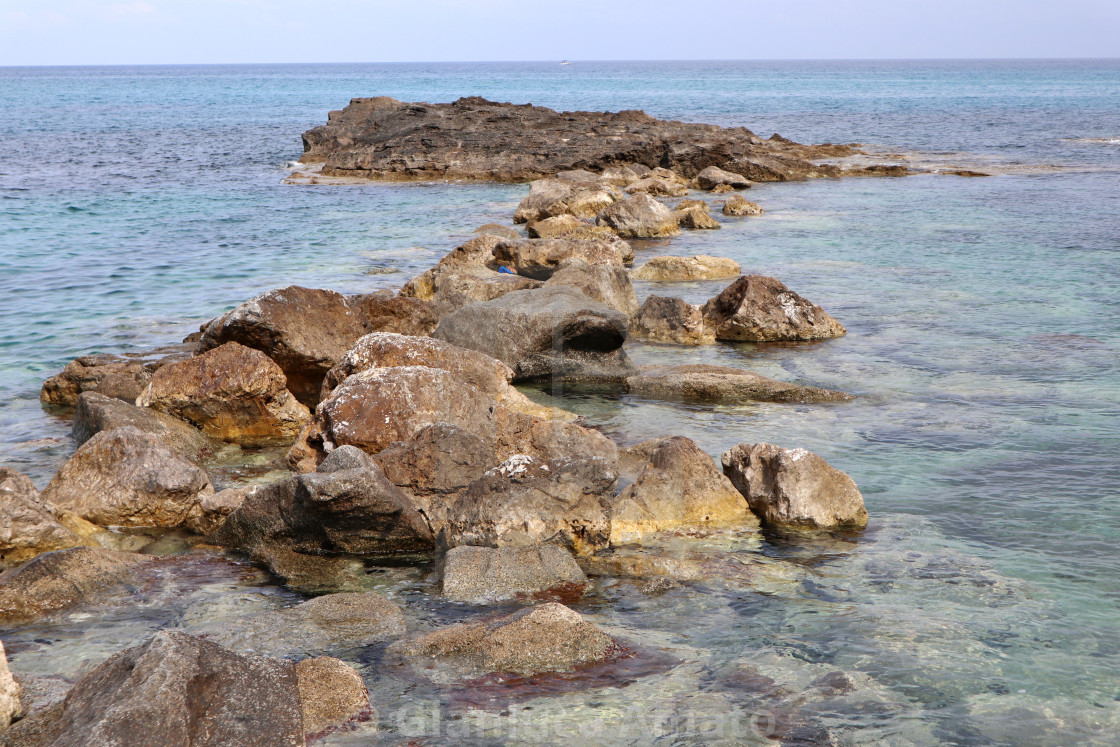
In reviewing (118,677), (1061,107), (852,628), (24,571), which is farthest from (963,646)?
(1061,107)

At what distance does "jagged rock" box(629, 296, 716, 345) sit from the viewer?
1222cm

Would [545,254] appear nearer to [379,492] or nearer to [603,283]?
[603,283]

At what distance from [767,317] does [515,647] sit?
8.26 meters

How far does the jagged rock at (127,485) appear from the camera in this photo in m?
6.63

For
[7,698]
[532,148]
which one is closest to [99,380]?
[7,698]

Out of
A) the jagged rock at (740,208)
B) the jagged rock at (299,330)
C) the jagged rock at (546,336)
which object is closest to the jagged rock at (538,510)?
the jagged rock at (299,330)

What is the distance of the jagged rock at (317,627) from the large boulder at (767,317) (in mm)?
7837

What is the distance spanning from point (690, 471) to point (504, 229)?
13.6 meters

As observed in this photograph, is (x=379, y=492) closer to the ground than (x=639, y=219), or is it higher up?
closer to the ground

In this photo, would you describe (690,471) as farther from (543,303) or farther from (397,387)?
(543,303)

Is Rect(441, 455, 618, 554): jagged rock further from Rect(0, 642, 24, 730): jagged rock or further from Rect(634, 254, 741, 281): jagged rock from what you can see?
Rect(634, 254, 741, 281): jagged rock

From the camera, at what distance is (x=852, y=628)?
206 inches

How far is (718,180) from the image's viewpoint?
29250 mm

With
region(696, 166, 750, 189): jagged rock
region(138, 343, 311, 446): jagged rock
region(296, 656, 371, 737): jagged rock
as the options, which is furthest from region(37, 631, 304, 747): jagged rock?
region(696, 166, 750, 189): jagged rock
